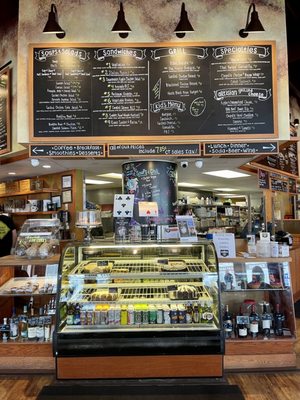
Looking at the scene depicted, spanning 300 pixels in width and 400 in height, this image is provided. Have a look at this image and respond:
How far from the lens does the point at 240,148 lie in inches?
147

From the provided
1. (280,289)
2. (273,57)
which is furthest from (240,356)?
(273,57)

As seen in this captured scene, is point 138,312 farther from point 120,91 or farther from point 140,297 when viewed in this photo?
point 120,91

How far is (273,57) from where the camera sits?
12.2 feet

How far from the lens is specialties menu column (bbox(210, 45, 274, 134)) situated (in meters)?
3.71

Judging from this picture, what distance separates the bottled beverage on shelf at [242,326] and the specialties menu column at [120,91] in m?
2.33

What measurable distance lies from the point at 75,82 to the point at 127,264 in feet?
7.18

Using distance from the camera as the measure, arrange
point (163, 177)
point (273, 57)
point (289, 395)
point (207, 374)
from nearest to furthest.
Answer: point (289, 395) < point (207, 374) < point (273, 57) < point (163, 177)

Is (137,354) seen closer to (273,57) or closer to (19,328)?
(19,328)

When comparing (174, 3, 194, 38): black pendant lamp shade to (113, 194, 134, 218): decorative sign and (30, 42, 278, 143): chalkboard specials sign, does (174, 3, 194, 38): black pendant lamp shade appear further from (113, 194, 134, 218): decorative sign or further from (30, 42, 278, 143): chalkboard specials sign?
(113, 194, 134, 218): decorative sign

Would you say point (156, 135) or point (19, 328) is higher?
point (156, 135)

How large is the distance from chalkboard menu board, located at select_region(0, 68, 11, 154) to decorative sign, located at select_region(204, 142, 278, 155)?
2.92 m

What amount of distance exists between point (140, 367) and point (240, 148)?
99.8 inches

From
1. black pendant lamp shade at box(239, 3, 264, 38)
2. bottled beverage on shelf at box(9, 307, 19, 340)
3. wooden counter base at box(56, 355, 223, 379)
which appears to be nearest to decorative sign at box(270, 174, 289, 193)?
black pendant lamp shade at box(239, 3, 264, 38)

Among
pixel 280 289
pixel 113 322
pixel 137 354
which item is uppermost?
pixel 280 289
